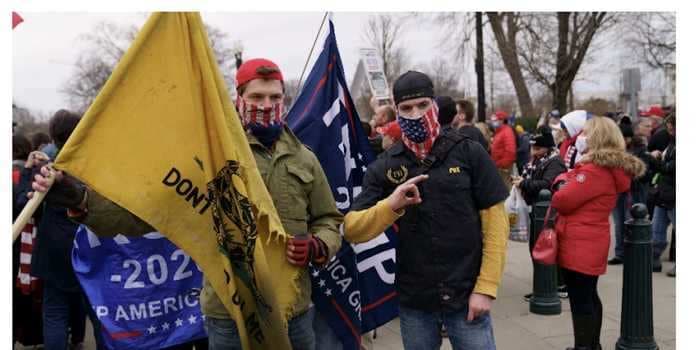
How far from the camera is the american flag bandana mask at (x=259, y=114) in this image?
2.98 metres

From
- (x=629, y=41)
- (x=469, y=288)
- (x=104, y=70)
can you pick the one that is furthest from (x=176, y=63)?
(x=104, y=70)

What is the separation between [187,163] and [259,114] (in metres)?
0.50

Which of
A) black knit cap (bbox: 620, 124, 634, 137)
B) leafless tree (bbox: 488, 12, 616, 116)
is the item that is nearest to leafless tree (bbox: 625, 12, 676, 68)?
leafless tree (bbox: 488, 12, 616, 116)

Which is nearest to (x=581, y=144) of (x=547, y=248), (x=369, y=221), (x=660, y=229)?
(x=547, y=248)

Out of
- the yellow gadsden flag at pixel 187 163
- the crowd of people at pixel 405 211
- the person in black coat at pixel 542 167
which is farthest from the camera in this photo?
the person in black coat at pixel 542 167

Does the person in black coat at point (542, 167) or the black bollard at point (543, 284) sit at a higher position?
the person in black coat at point (542, 167)

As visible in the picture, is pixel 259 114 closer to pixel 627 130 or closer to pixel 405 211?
pixel 405 211

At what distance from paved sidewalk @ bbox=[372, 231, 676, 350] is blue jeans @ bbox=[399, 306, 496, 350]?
2.45 metres

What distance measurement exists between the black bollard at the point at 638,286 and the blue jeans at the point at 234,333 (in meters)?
3.04

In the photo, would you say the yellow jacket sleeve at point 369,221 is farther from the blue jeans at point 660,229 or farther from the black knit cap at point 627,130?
the black knit cap at point 627,130

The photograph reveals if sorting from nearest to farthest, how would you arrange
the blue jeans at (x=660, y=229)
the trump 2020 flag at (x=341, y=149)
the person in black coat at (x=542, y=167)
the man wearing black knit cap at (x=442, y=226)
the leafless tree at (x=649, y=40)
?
the man wearing black knit cap at (x=442, y=226)
the trump 2020 flag at (x=341, y=149)
the person in black coat at (x=542, y=167)
the blue jeans at (x=660, y=229)
the leafless tree at (x=649, y=40)

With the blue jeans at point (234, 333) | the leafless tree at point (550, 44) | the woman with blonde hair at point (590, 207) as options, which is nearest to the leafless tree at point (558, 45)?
the leafless tree at point (550, 44)

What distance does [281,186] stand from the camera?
2.94m

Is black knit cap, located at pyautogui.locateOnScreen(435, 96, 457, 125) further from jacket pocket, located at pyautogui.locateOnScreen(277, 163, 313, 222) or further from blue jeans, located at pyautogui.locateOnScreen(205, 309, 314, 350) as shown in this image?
blue jeans, located at pyautogui.locateOnScreen(205, 309, 314, 350)
